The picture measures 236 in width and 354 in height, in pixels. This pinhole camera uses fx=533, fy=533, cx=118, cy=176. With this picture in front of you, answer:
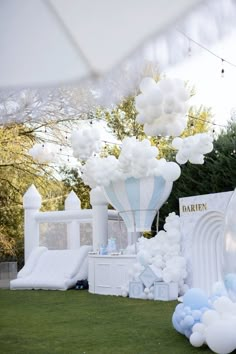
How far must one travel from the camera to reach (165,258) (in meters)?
9.46

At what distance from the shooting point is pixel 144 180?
10625mm

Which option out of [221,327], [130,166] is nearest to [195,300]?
[221,327]

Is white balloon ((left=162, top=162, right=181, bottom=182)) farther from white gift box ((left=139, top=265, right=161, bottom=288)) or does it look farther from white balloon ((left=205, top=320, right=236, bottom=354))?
white balloon ((left=205, top=320, right=236, bottom=354))

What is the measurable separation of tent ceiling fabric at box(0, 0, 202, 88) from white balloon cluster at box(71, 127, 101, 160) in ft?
29.3

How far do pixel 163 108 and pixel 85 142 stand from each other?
5.95m

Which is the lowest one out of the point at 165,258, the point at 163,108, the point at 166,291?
the point at 166,291

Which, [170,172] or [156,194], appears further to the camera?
[156,194]

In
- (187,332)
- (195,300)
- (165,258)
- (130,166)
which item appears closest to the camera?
(187,332)

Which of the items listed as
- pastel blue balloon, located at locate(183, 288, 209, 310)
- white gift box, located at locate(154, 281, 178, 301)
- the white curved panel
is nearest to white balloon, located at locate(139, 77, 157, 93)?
pastel blue balloon, located at locate(183, 288, 209, 310)

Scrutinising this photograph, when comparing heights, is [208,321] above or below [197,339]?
above

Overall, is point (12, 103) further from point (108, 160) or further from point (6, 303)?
point (108, 160)

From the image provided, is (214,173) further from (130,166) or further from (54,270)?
(54,270)

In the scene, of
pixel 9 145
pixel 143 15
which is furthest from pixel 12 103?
pixel 9 145

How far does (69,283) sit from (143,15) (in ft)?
35.1
